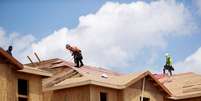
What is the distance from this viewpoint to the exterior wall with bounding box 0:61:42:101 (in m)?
34.4

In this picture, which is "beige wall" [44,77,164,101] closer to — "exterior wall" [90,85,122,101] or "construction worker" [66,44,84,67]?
"exterior wall" [90,85,122,101]

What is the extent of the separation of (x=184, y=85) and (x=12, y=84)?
18978 mm

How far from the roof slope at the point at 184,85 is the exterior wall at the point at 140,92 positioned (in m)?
2.29

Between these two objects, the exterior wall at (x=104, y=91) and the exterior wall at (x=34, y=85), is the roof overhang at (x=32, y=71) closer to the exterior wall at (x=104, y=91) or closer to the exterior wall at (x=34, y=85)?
the exterior wall at (x=34, y=85)

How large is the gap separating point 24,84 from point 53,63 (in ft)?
24.8

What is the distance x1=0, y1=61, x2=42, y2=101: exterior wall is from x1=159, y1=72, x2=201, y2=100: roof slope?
13624mm

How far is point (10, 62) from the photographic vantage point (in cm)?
3500

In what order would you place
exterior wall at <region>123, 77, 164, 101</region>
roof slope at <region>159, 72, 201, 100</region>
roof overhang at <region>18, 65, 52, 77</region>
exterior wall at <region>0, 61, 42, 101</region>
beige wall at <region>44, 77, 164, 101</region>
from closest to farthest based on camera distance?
1. exterior wall at <region>0, 61, 42, 101</region>
2. roof overhang at <region>18, 65, 52, 77</region>
3. beige wall at <region>44, 77, 164, 101</region>
4. exterior wall at <region>123, 77, 164, 101</region>
5. roof slope at <region>159, 72, 201, 100</region>

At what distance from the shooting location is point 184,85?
4969 cm

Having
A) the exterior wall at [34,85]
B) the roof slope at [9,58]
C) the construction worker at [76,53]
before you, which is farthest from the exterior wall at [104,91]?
the roof slope at [9,58]

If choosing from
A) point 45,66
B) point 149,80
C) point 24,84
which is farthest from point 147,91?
point 24,84

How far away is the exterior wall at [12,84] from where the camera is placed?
34375 mm

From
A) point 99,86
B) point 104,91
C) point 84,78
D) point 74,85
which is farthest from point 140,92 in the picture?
point 74,85

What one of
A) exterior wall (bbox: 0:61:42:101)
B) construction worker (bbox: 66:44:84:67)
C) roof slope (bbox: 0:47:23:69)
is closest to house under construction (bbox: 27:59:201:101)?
construction worker (bbox: 66:44:84:67)
